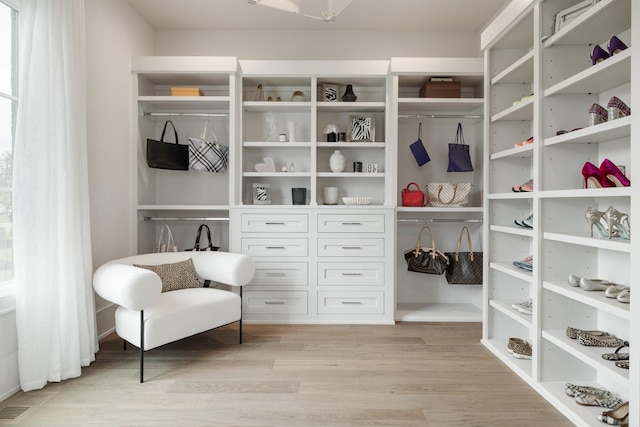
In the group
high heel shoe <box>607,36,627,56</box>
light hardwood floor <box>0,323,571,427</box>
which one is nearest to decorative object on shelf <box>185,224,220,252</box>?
light hardwood floor <box>0,323,571,427</box>

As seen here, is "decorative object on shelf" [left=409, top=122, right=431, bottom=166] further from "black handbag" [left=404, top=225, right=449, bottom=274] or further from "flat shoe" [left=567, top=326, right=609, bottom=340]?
"flat shoe" [left=567, top=326, right=609, bottom=340]

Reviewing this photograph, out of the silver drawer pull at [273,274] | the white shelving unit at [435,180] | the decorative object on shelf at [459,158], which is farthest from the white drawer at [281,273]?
the decorative object on shelf at [459,158]

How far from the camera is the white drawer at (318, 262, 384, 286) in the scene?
3.57 m

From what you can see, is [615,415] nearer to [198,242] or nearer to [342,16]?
[198,242]

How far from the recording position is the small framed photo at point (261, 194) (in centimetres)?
376

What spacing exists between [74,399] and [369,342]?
192 centimetres

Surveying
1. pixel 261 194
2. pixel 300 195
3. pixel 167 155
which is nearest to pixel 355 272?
pixel 300 195

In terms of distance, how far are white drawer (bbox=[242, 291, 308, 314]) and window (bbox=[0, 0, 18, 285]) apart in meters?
1.80

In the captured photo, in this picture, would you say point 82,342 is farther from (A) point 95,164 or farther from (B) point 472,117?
(B) point 472,117

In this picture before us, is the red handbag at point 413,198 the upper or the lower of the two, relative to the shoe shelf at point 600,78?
lower

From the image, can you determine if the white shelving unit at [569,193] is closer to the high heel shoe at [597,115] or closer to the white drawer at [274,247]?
the high heel shoe at [597,115]

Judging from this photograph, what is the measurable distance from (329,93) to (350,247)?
1.42 metres

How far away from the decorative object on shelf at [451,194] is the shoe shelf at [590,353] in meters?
1.58

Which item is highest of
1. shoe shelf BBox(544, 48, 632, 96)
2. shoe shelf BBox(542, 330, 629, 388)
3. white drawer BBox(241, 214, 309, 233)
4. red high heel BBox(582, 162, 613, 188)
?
shoe shelf BBox(544, 48, 632, 96)
